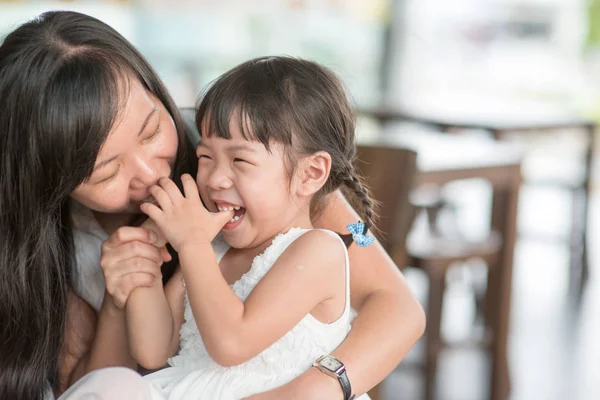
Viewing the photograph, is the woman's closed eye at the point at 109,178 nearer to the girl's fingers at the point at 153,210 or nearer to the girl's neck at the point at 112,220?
the girl's fingers at the point at 153,210

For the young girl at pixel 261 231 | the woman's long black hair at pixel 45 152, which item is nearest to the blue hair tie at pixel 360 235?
the young girl at pixel 261 231

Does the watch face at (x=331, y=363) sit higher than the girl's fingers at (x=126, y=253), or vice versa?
the girl's fingers at (x=126, y=253)

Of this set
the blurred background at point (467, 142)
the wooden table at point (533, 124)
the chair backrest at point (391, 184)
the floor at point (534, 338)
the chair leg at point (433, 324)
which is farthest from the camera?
the wooden table at point (533, 124)

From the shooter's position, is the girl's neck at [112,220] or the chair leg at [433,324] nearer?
the girl's neck at [112,220]

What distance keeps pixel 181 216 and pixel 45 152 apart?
221 mm

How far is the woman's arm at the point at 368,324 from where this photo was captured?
128cm

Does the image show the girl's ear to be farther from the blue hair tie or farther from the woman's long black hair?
the woman's long black hair

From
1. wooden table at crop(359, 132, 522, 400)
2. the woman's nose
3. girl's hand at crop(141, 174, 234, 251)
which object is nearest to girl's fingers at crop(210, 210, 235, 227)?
girl's hand at crop(141, 174, 234, 251)

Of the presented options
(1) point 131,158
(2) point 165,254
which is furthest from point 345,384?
(1) point 131,158

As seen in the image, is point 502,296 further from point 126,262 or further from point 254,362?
point 126,262

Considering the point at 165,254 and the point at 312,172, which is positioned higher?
the point at 312,172

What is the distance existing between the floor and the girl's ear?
182 centimetres

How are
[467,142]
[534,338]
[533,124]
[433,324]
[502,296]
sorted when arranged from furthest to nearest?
[533,124]
[534,338]
[467,142]
[502,296]
[433,324]

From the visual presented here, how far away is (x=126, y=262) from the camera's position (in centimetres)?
131
